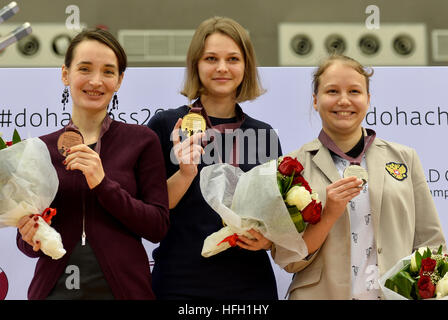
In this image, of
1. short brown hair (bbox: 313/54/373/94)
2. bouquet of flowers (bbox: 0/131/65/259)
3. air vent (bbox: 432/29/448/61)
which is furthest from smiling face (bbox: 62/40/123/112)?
air vent (bbox: 432/29/448/61)

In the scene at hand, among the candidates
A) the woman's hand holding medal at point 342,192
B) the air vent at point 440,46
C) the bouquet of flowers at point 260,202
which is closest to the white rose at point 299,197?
the bouquet of flowers at point 260,202

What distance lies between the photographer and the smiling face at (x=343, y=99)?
254cm

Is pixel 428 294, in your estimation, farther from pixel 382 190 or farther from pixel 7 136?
pixel 7 136

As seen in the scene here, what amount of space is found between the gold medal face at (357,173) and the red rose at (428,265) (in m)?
0.37

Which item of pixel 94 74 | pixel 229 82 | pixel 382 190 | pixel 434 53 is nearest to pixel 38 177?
pixel 94 74

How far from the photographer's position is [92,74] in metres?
2.37

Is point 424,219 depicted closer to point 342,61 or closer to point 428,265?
point 428,265

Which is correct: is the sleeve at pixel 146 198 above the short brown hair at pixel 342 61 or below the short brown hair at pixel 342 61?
below

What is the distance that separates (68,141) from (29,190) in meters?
0.23

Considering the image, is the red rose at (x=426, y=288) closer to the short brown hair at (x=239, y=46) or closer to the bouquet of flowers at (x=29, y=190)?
the short brown hair at (x=239, y=46)

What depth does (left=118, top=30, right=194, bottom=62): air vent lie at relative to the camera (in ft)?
12.6

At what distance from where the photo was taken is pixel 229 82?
2.63 m

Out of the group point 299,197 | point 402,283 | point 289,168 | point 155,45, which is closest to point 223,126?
point 289,168
